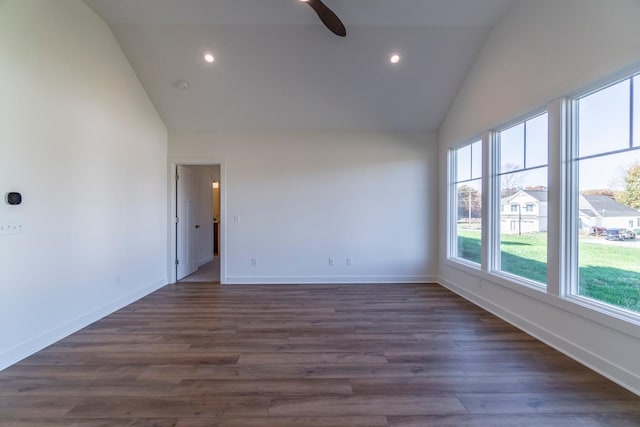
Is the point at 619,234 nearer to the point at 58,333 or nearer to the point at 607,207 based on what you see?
the point at 607,207

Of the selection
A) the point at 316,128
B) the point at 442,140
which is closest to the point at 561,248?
the point at 442,140

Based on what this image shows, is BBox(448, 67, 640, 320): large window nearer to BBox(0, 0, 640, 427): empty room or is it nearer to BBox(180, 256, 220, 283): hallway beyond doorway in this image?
BBox(0, 0, 640, 427): empty room

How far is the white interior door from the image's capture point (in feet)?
17.5

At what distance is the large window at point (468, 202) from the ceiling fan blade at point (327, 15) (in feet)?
8.41

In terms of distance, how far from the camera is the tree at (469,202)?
419 centimetres

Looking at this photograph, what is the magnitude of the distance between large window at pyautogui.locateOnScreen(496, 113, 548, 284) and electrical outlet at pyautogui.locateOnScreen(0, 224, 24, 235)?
189 inches

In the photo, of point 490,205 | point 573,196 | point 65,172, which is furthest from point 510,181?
point 65,172

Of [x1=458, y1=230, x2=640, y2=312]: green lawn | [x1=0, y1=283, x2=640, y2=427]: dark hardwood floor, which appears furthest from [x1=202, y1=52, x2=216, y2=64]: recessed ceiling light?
[x1=458, y1=230, x2=640, y2=312]: green lawn

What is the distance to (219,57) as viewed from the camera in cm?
402

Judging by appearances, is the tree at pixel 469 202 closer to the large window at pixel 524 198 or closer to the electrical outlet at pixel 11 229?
the large window at pixel 524 198

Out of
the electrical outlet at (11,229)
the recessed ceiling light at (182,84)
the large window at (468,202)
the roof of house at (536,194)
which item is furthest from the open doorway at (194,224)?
the roof of house at (536,194)

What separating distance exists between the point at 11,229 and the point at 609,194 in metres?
4.88

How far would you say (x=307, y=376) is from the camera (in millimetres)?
2297

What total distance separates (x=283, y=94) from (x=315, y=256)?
8.81 feet
